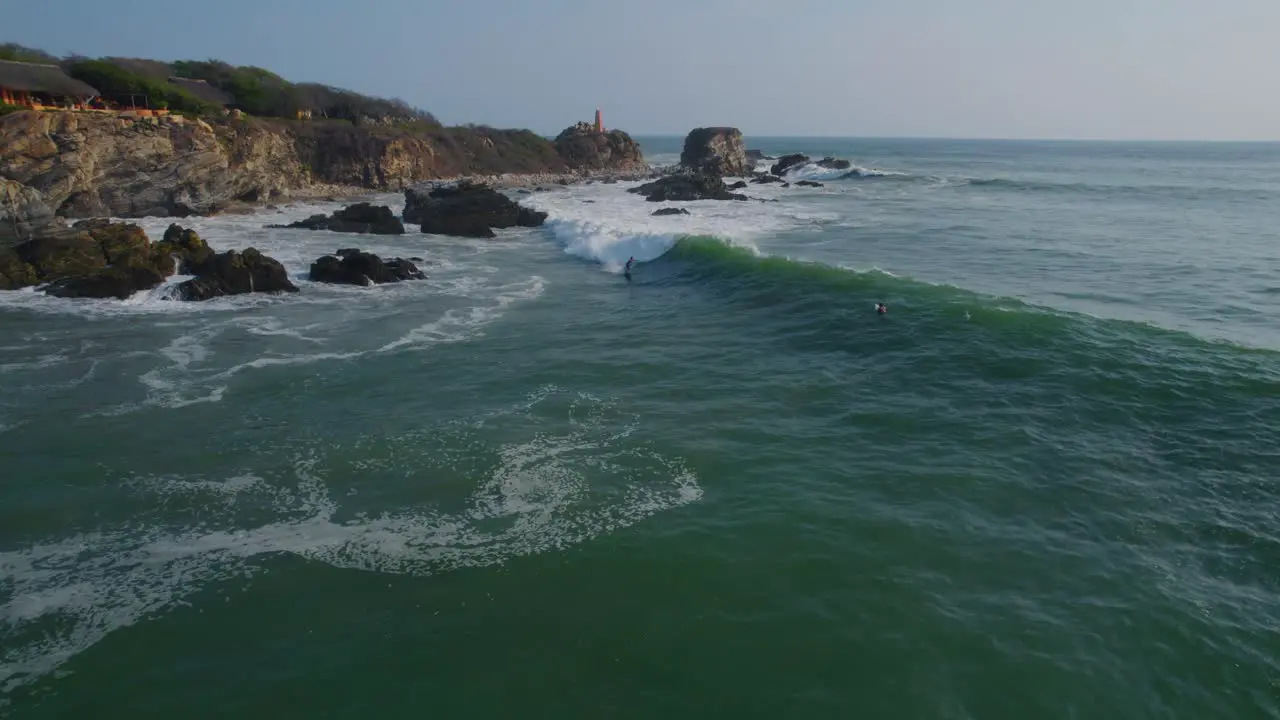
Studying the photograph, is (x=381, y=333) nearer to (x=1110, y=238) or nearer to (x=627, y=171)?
(x=1110, y=238)

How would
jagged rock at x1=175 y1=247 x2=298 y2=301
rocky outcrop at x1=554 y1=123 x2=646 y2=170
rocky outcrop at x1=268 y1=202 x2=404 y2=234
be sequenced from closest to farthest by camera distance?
jagged rock at x1=175 y1=247 x2=298 y2=301
rocky outcrop at x1=268 y1=202 x2=404 y2=234
rocky outcrop at x1=554 y1=123 x2=646 y2=170

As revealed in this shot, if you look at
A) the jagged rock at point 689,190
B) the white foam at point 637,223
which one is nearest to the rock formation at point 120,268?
the white foam at point 637,223

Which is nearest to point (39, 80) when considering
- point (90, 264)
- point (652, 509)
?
point (90, 264)

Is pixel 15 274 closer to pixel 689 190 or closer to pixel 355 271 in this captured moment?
pixel 355 271

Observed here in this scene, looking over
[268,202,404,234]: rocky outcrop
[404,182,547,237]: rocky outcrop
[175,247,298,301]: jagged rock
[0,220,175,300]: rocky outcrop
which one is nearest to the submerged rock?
[404,182,547,237]: rocky outcrop

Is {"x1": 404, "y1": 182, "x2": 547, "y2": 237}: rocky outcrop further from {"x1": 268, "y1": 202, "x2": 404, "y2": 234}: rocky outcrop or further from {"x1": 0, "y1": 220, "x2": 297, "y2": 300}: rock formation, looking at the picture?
{"x1": 0, "y1": 220, "x2": 297, "y2": 300}: rock formation
